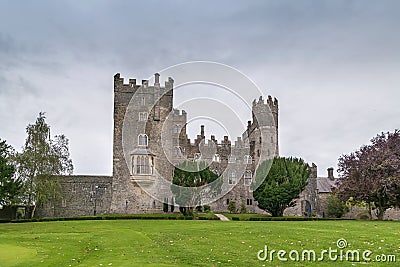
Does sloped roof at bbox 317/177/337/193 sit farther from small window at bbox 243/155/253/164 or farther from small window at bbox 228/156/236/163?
small window at bbox 228/156/236/163

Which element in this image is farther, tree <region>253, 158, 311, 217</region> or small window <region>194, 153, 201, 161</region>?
small window <region>194, 153, 201, 161</region>

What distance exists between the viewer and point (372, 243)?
711 inches

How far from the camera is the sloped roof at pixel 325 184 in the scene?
6290 centimetres

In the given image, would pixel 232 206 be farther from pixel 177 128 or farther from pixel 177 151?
pixel 177 128

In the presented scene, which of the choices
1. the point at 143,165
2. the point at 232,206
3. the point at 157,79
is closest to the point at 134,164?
the point at 143,165

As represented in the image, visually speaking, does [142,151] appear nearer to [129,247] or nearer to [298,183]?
[298,183]

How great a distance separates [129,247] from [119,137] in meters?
31.8

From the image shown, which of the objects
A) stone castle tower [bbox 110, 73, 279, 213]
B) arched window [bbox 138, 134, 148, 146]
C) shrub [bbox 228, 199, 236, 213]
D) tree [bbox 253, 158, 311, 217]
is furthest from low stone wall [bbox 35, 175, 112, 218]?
tree [bbox 253, 158, 311, 217]

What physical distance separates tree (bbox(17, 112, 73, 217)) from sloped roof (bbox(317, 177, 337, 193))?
32.2 metres

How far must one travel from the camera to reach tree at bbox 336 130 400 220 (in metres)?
39.1

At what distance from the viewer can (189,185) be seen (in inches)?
1671

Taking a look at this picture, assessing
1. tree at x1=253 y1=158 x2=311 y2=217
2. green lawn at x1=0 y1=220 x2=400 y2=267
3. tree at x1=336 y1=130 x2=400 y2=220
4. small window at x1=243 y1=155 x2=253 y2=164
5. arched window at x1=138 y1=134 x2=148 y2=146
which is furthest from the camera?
small window at x1=243 y1=155 x2=253 y2=164

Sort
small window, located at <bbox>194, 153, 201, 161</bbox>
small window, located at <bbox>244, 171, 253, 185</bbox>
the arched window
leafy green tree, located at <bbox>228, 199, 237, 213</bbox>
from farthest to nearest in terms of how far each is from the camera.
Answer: small window, located at <bbox>244, 171, 253, 185</bbox> → small window, located at <bbox>194, 153, 201, 161</bbox> → leafy green tree, located at <bbox>228, 199, 237, 213</bbox> → the arched window

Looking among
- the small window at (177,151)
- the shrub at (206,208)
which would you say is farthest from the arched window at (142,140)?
the shrub at (206,208)
